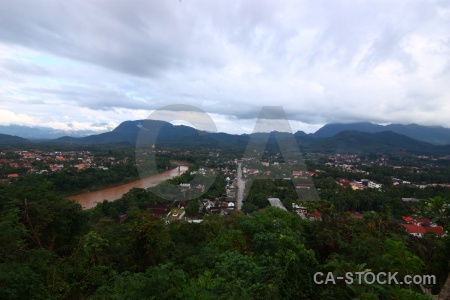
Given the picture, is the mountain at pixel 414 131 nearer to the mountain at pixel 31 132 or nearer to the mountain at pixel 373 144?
the mountain at pixel 373 144

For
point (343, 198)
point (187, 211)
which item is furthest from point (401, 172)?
point (187, 211)

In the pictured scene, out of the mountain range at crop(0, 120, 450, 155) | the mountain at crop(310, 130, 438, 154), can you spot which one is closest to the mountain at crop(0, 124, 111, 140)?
the mountain range at crop(0, 120, 450, 155)

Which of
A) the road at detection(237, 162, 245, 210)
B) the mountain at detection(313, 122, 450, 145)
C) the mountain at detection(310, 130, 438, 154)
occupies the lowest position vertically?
the road at detection(237, 162, 245, 210)

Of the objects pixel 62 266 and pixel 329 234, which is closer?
pixel 62 266

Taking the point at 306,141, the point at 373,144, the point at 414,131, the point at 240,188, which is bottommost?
the point at 240,188

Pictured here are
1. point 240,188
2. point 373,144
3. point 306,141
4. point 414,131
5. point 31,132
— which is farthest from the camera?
point 31,132

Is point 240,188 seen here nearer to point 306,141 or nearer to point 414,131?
point 306,141

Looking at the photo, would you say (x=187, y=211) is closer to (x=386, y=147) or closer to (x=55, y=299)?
(x=55, y=299)

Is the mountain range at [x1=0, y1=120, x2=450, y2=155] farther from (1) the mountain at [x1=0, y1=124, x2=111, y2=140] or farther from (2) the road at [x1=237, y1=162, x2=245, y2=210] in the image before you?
(1) the mountain at [x1=0, y1=124, x2=111, y2=140]

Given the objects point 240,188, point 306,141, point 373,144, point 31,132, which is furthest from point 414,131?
point 31,132

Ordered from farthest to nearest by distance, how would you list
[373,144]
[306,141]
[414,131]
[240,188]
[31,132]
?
[31,132], [414,131], [373,144], [306,141], [240,188]

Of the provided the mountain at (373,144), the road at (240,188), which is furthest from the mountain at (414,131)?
the road at (240,188)
